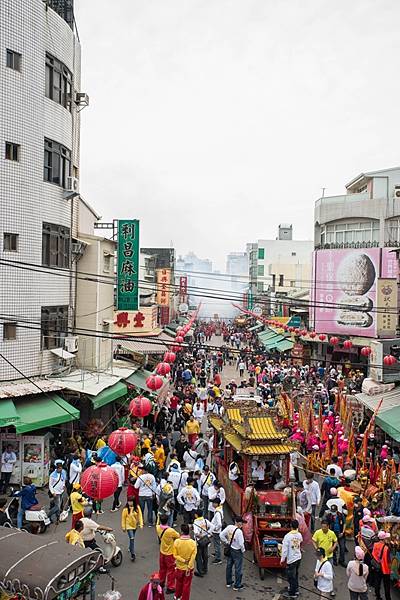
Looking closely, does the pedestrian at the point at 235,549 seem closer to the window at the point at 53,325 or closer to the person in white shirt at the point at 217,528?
the person in white shirt at the point at 217,528

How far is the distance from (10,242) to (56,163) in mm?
3623

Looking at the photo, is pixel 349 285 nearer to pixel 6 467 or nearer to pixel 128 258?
pixel 128 258

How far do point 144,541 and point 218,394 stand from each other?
13828mm

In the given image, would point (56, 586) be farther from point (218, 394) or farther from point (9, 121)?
point (218, 394)

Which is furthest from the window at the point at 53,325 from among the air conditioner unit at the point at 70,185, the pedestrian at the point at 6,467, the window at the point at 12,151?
the window at the point at 12,151

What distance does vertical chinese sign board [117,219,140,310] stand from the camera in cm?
2244

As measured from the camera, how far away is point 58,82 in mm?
19203

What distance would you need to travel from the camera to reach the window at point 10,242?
657 inches

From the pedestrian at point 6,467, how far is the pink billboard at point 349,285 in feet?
82.9

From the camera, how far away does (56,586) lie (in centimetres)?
727

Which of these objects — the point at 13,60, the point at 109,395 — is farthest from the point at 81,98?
the point at 109,395

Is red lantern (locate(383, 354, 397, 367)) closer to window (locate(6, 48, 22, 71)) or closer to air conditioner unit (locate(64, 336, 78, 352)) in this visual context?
air conditioner unit (locate(64, 336, 78, 352))

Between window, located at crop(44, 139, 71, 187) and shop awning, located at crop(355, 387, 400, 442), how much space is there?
43.0 feet

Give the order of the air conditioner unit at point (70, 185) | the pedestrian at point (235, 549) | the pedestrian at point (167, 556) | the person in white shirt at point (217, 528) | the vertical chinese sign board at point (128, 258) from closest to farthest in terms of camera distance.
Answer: the pedestrian at point (167, 556), the pedestrian at point (235, 549), the person in white shirt at point (217, 528), the air conditioner unit at point (70, 185), the vertical chinese sign board at point (128, 258)
